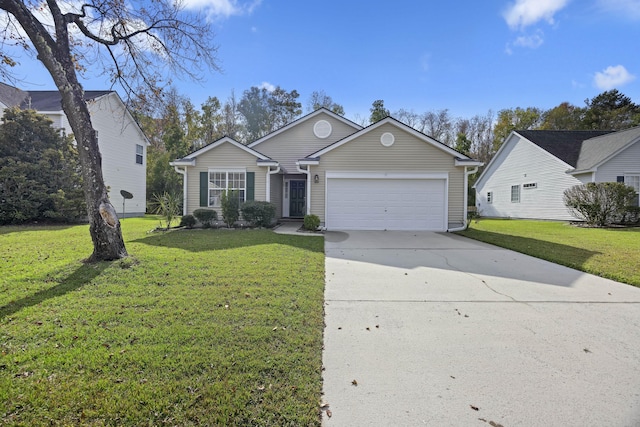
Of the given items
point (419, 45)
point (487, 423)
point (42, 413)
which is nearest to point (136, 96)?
point (42, 413)

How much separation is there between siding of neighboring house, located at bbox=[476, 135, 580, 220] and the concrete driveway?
52.5 feet

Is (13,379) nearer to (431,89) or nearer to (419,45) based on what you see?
(419,45)

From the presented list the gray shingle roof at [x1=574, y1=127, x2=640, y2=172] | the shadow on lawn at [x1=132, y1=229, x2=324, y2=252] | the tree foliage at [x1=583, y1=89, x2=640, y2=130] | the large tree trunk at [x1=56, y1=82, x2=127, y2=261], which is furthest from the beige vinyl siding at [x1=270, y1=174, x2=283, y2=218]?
the tree foliage at [x1=583, y1=89, x2=640, y2=130]

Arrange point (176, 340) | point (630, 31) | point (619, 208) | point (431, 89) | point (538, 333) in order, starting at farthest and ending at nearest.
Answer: point (431, 89)
point (619, 208)
point (630, 31)
point (538, 333)
point (176, 340)

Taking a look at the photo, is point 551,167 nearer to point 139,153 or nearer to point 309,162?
point 309,162

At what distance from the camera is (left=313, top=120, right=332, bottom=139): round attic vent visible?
55.1 feet

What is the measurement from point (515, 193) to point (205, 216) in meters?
21.4

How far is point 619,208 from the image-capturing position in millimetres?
14344

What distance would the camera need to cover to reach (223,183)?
1349cm

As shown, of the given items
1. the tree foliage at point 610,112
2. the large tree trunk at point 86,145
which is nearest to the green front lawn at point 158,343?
the large tree trunk at point 86,145

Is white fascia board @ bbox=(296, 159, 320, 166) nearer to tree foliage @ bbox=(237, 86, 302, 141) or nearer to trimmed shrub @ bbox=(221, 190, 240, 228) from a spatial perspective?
trimmed shrub @ bbox=(221, 190, 240, 228)

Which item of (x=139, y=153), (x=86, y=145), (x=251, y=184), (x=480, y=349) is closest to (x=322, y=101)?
(x=139, y=153)

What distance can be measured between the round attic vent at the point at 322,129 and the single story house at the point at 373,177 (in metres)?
4.04

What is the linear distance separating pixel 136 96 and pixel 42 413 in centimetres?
841
